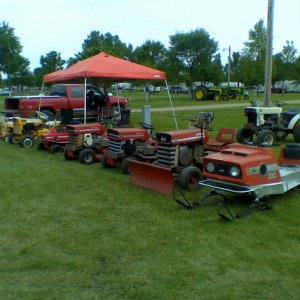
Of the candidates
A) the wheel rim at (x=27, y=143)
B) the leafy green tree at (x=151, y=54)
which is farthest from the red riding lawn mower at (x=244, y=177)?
the leafy green tree at (x=151, y=54)

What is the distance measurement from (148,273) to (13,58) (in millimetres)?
54982

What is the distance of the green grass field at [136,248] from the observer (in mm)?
3777

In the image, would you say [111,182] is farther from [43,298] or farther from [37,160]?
[43,298]

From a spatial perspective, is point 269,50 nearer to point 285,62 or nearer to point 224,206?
point 224,206

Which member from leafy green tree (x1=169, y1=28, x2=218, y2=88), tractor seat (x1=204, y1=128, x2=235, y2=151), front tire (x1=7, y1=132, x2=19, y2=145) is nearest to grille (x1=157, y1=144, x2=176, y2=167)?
tractor seat (x1=204, y1=128, x2=235, y2=151)


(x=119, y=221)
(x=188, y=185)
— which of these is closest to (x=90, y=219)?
(x=119, y=221)

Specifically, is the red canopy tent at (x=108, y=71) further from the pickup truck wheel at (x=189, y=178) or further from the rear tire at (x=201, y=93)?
the rear tire at (x=201, y=93)

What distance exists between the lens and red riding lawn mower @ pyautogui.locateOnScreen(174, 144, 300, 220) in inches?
219

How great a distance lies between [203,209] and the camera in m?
5.94

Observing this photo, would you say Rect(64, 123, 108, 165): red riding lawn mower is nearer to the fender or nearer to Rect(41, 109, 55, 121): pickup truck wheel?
the fender

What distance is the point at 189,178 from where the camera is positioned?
22.9ft

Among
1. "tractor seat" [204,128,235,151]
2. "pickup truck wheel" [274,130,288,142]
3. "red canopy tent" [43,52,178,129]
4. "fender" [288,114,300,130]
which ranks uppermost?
"red canopy tent" [43,52,178,129]

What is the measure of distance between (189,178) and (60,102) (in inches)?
431

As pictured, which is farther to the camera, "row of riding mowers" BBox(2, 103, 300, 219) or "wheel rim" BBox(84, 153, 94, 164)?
"wheel rim" BBox(84, 153, 94, 164)
